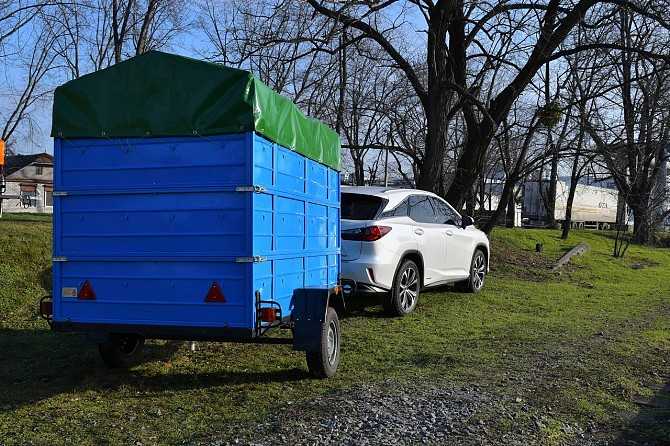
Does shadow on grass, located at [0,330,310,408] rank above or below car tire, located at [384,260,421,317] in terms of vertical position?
below

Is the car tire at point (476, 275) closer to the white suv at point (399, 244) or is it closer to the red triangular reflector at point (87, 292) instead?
the white suv at point (399, 244)

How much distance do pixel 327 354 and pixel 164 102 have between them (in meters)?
2.60

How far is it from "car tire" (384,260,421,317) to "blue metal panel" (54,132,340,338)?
3.71m

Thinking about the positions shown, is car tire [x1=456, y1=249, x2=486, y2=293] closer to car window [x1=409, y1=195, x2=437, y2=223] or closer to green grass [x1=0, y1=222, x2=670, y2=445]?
green grass [x1=0, y1=222, x2=670, y2=445]

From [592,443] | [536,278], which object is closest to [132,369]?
[592,443]

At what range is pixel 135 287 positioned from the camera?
5.41 meters

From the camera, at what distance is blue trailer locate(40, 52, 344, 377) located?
518 centimetres

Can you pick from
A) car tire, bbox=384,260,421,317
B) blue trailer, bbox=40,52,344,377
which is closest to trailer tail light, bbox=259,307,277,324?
blue trailer, bbox=40,52,344,377

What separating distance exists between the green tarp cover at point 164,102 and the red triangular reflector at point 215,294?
48.0 inches

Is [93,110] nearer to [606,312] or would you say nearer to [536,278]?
[606,312]

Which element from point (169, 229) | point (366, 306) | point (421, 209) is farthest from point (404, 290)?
point (169, 229)

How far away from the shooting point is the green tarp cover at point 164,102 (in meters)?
5.23

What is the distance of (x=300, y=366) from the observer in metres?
6.56

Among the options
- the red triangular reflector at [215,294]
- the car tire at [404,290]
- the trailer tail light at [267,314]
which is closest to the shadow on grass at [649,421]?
the trailer tail light at [267,314]
